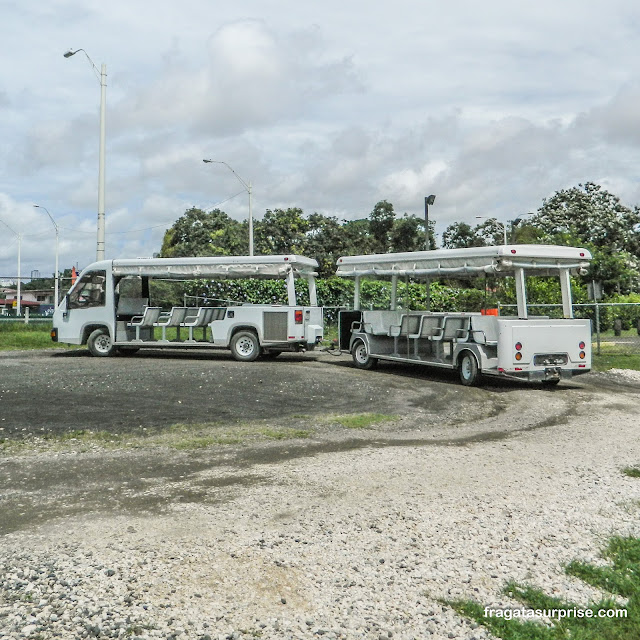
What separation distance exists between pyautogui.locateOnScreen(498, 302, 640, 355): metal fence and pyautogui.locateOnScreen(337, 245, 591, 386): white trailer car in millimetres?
865

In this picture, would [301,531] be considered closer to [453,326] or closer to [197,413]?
[197,413]

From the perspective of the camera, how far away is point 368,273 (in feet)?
62.8

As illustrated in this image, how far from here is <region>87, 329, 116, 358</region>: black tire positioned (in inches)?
854

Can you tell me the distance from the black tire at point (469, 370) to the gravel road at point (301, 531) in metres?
5.40

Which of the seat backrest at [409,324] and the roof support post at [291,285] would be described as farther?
the roof support post at [291,285]

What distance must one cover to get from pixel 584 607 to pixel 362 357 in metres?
14.8

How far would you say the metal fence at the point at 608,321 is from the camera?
20.3 metres

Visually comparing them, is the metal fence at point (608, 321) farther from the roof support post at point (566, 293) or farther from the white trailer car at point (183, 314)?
the white trailer car at point (183, 314)

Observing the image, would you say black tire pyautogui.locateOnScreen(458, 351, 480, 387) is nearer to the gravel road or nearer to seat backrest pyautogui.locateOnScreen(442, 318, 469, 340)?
seat backrest pyautogui.locateOnScreen(442, 318, 469, 340)

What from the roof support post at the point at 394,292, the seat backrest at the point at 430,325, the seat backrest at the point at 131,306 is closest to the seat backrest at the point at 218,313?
the seat backrest at the point at 131,306

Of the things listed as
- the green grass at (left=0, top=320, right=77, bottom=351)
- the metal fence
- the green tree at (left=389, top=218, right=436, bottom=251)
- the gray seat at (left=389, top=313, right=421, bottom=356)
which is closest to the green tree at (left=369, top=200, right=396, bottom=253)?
the green tree at (left=389, top=218, right=436, bottom=251)

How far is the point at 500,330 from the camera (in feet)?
47.9

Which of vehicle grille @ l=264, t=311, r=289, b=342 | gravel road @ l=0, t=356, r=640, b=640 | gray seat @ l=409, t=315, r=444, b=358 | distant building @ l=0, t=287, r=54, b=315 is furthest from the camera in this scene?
distant building @ l=0, t=287, r=54, b=315

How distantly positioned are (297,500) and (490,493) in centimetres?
169
